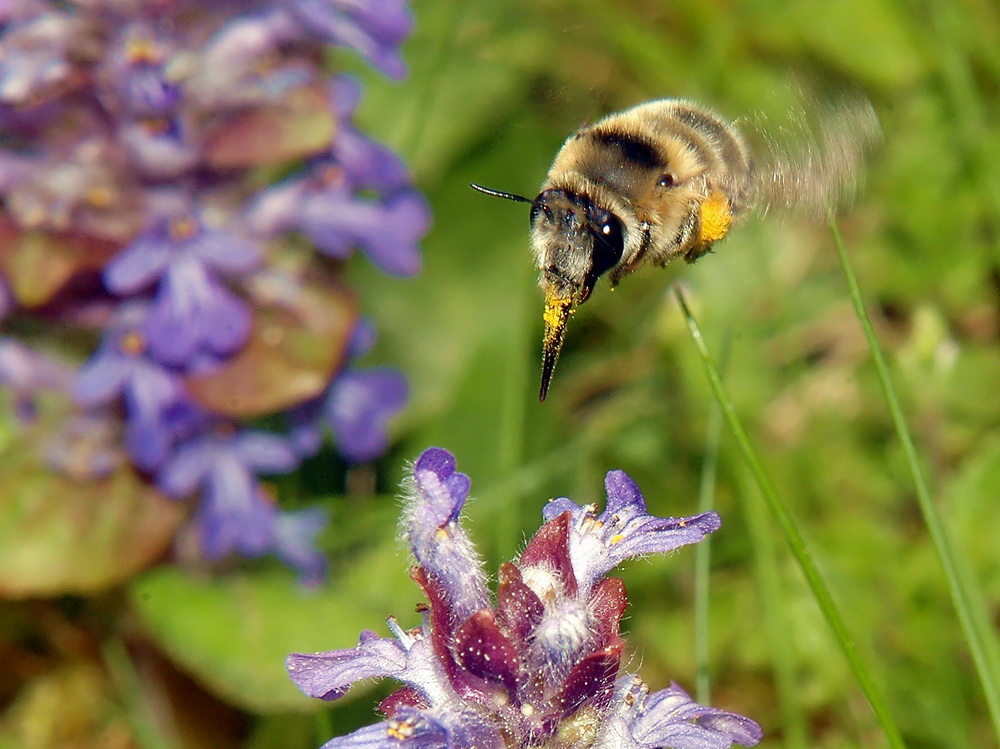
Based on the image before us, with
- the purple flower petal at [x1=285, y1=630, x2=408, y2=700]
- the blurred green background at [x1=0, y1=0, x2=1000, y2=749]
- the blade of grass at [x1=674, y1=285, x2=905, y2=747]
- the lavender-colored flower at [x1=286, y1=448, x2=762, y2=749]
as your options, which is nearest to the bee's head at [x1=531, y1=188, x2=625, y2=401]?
the blade of grass at [x1=674, y1=285, x2=905, y2=747]

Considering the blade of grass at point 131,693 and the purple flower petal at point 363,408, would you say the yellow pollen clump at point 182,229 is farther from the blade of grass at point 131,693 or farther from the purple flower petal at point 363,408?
the blade of grass at point 131,693

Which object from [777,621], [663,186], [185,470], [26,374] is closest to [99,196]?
[26,374]

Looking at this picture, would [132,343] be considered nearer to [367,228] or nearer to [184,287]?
[184,287]

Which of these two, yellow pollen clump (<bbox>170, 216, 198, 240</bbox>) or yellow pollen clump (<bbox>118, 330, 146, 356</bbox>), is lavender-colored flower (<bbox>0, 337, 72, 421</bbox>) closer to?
yellow pollen clump (<bbox>118, 330, 146, 356</bbox>)

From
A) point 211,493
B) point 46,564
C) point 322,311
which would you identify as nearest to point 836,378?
point 322,311

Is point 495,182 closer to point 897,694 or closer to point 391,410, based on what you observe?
point 391,410
